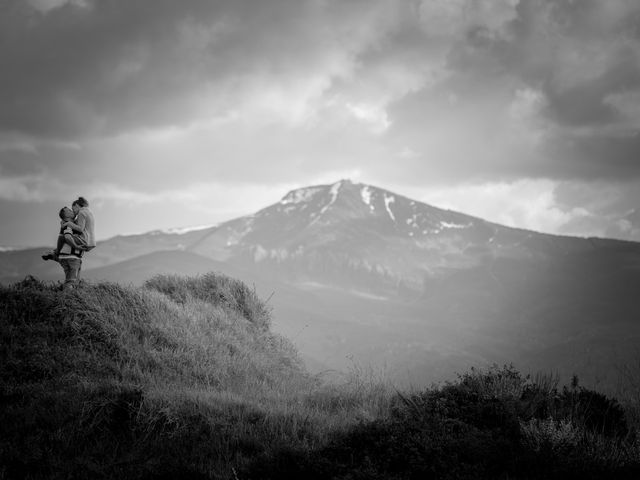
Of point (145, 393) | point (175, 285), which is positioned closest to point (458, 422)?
point (145, 393)

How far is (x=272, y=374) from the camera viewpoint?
10.1 metres

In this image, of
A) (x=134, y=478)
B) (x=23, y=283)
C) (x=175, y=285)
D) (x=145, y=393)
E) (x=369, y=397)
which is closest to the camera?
(x=134, y=478)

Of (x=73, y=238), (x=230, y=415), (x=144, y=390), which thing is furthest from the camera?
(x=73, y=238)

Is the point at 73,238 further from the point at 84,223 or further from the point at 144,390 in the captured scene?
the point at 144,390

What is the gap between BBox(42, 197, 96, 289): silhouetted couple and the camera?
1195 cm

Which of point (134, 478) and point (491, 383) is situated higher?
point (491, 383)

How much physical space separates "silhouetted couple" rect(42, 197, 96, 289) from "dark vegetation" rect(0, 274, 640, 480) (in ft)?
4.98

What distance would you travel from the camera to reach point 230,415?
21.6 ft

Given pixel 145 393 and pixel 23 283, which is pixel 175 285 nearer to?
pixel 23 283

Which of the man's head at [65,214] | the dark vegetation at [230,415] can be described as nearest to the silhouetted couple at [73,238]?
the man's head at [65,214]

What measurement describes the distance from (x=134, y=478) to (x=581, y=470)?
4714 mm

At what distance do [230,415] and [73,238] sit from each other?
786 cm

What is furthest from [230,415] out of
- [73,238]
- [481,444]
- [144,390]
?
[73,238]

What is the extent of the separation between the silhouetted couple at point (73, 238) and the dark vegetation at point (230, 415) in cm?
152
